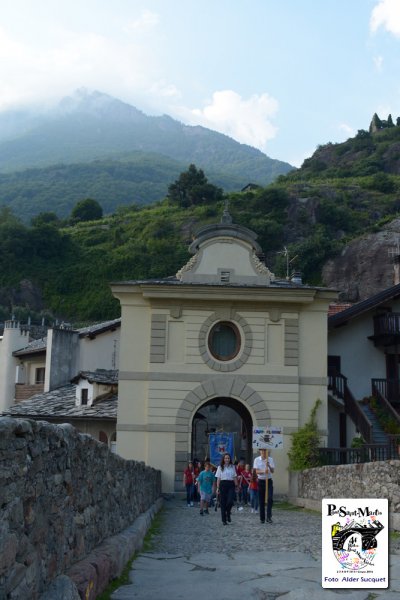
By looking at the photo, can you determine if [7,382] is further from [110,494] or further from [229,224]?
[110,494]

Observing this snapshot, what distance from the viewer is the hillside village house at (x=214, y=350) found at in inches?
990

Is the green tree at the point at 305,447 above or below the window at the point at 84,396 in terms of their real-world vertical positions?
below

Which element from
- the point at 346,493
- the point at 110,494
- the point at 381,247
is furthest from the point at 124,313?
the point at 381,247

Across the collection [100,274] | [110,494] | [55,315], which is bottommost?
[110,494]

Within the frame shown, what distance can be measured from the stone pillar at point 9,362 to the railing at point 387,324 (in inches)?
821

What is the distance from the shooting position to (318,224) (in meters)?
86.5

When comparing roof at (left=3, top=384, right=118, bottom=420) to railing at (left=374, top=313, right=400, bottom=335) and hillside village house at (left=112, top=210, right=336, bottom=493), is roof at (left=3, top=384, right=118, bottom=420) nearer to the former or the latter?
hillside village house at (left=112, top=210, right=336, bottom=493)

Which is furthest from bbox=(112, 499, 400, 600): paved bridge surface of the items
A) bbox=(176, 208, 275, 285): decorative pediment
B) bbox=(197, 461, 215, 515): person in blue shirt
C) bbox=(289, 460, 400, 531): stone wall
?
bbox=(176, 208, 275, 285): decorative pediment

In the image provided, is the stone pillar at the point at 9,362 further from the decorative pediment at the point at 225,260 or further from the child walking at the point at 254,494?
the child walking at the point at 254,494

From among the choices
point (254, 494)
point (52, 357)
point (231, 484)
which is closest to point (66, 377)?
point (52, 357)

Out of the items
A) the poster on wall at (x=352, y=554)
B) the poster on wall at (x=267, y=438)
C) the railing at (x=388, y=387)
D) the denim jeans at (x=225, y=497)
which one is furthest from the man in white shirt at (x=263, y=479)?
the railing at (x=388, y=387)

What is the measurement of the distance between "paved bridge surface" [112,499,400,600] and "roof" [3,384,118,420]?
44.6 ft

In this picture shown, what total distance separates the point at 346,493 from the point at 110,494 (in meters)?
7.96

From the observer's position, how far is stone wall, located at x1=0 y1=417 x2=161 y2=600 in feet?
15.0
